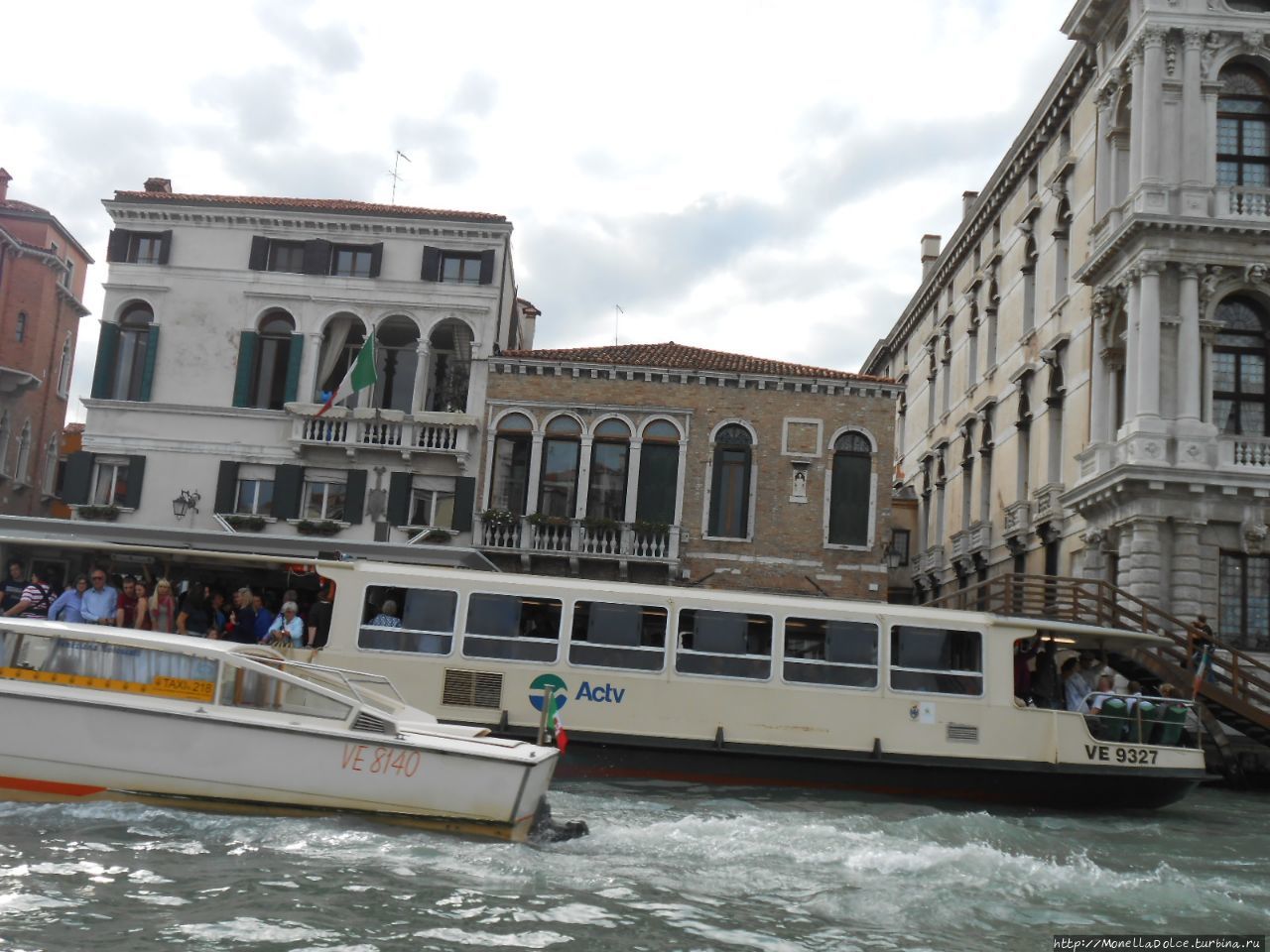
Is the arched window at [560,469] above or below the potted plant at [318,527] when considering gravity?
above

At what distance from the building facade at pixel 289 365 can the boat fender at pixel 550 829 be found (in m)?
17.9

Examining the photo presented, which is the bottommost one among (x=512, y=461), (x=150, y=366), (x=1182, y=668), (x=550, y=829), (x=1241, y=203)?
(x=550, y=829)

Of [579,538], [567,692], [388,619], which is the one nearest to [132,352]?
[579,538]

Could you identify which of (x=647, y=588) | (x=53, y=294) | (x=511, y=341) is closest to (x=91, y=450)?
(x=511, y=341)

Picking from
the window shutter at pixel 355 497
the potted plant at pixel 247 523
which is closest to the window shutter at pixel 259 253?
the window shutter at pixel 355 497

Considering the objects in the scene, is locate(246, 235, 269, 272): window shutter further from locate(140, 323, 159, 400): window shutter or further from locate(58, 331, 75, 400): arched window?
locate(58, 331, 75, 400): arched window

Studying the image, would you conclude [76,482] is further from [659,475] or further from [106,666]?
[106,666]

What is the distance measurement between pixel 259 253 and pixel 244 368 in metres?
2.83

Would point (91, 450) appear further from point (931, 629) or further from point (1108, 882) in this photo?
point (1108, 882)

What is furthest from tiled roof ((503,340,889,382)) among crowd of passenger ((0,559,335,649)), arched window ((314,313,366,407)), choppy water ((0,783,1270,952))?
choppy water ((0,783,1270,952))

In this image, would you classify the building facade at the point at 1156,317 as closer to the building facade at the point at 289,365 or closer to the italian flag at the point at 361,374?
the building facade at the point at 289,365

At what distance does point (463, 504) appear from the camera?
96.3 ft

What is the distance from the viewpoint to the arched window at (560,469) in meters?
29.9

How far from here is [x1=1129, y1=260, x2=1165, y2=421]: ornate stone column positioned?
24938 mm
